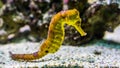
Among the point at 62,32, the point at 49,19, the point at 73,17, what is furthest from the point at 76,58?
the point at 49,19

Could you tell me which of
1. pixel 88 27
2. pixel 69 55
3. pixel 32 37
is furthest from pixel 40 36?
pixel 69 55

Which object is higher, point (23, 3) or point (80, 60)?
point (23, 3)

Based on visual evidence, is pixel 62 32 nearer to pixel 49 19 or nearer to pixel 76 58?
pixel 76 58

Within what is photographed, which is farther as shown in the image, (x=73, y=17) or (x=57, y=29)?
(x=57, y=29)

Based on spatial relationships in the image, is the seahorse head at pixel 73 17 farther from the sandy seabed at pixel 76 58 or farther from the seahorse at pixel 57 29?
the sandy seabed at pixel 76 58

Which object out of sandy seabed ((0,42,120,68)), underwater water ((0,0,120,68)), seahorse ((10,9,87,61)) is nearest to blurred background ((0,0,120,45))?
underwater water ((0,0,120,68))

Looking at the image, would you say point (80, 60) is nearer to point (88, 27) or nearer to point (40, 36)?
point (88, 27)

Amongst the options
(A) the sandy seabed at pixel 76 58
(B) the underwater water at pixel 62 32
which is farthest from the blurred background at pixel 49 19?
(A) the sandy seabed at pixel 76 58
